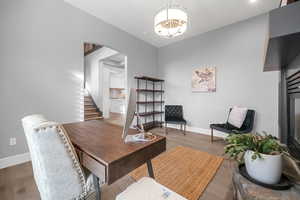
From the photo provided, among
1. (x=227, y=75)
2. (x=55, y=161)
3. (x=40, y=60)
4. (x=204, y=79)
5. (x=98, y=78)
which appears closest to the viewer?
(x=55, y=161)

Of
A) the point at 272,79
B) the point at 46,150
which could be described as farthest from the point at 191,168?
the point at 272,79

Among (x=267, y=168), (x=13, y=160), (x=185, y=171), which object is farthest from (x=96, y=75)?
(x=267, y=168)

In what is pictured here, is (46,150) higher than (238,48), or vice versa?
(238,48)

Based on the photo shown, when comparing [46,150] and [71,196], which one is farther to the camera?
[71,196]

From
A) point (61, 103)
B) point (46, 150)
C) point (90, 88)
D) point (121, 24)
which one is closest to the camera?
point (46, 150)

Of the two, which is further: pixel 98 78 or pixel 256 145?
pixel 98 78

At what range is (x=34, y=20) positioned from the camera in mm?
2223

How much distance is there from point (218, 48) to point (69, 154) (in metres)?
4.00

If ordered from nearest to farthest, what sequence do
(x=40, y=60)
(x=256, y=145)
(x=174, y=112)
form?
(x=256, y=145), (x=40, y=60), (x=174, y=112)

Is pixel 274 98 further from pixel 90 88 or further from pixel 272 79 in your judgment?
pixel 90 88

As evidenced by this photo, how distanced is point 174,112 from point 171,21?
9.15 ft

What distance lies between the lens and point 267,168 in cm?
83

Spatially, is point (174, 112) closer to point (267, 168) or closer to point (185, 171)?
point (185, 171)

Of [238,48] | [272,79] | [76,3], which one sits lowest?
[272,79]
